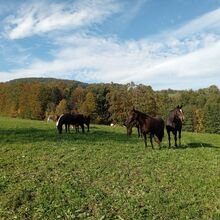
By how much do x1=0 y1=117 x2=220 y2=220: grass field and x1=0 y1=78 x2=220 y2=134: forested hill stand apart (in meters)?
63.1

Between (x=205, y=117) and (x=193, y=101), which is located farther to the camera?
(x=193, y=101)

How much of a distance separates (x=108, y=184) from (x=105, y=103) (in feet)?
289

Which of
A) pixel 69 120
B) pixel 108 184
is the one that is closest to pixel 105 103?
pixel 69 120

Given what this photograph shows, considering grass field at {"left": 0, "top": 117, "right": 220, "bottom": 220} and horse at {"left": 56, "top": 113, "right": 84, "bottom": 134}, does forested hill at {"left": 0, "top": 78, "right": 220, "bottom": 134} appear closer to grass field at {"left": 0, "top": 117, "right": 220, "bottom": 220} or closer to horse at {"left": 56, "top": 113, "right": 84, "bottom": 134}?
horse at {"left": 56, "top": 113, "right": 84, "bottom": 134}

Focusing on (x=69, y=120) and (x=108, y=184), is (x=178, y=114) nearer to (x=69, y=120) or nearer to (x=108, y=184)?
(x=108, y=184)

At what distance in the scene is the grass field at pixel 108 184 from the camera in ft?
36.6

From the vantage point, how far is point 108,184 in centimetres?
1338

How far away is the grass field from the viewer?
1116 centimetres

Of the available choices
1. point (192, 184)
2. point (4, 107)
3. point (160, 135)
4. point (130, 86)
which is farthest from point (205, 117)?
point (192, 184)

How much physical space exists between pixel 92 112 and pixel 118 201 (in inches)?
3459

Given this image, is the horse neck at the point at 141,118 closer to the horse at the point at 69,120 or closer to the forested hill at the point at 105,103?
the horse at the point at 69,120

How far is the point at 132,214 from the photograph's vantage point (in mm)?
10852

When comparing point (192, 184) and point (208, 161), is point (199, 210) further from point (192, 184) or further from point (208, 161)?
point (208, 161)

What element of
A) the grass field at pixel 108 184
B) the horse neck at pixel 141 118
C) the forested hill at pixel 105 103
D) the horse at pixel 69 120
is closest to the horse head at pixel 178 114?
the horse neck at pixel 141 118
